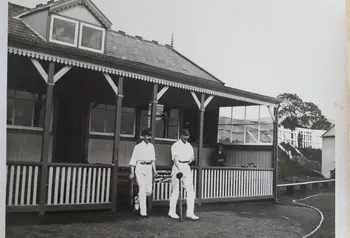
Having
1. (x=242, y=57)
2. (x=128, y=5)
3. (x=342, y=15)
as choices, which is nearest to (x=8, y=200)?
(x=128, y=5)

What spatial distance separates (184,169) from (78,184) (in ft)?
2.01

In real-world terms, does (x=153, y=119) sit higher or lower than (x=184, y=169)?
higher

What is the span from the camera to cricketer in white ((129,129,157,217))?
2379mm

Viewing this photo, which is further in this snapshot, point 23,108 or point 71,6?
point 71,6

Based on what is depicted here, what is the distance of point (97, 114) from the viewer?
8.14 feet

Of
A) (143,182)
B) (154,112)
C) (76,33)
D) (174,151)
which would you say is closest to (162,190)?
(143,182)

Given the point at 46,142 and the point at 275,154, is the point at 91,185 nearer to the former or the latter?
the point at 46,142

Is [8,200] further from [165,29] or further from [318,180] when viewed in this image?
[318,180]

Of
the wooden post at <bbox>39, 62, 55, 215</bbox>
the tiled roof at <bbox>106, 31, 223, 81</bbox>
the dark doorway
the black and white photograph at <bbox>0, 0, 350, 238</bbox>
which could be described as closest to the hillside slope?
the black and white photograph at <bbox>0, 0, 350, 238</bbox>

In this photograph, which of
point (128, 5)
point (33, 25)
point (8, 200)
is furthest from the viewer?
point (128, 5)

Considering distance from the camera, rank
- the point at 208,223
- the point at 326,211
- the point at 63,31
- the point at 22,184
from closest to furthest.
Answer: the point at 22,184 < the point at 63,31 < the point at 208,223 < the point at 326,211

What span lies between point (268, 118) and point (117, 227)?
3.77ft

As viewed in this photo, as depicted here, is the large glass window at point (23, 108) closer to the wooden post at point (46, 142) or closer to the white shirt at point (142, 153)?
the wooden post at point (46, 142)

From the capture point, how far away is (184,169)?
8.28ft
